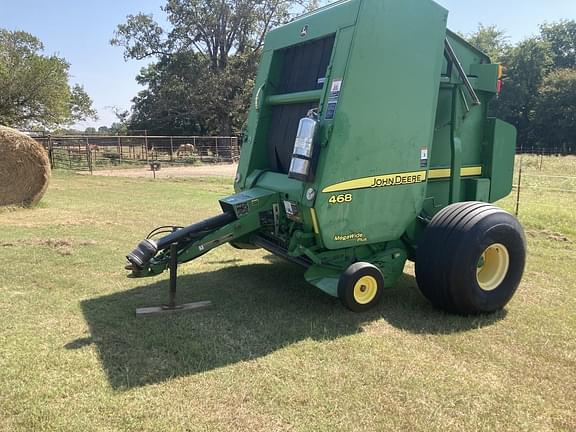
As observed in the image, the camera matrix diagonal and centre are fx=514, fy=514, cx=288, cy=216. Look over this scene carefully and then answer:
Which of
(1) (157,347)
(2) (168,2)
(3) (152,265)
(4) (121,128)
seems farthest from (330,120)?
(4) (121,128)

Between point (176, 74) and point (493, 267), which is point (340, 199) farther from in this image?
point (176, 74)

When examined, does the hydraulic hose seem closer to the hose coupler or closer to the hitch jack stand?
the hose coupler

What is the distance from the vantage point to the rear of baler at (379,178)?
4516mm

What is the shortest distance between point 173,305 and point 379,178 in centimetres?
225

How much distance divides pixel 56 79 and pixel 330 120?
111 feet

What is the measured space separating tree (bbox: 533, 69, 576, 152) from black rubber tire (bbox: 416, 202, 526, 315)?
197ft

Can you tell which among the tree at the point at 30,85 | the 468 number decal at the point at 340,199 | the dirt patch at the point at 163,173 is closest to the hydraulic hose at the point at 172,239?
the 468 number decal at the point at 340,199

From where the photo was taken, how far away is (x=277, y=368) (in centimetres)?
371

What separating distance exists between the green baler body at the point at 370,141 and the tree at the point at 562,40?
79116 millimetres

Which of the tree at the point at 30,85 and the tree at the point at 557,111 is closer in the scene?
the tree at the point at 30,85

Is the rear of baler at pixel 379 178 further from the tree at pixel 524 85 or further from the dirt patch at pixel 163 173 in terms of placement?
the tree at pixel 524 85

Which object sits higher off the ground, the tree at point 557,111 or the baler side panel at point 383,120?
the tree at point 557,111

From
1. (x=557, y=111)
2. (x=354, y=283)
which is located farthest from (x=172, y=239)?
(x=557, y=111)

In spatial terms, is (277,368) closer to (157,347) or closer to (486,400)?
(157,347)
